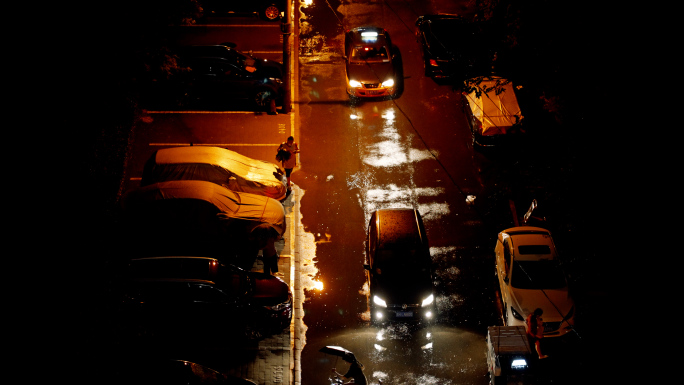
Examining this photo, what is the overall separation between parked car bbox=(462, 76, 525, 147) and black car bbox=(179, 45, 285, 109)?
6.60 meters

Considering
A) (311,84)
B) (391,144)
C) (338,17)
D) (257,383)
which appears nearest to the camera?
(257,383)

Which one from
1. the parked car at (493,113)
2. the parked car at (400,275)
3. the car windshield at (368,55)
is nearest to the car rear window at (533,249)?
the parked car at (400,275)

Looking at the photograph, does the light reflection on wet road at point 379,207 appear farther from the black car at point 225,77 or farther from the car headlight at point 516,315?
the black car at point 225,77

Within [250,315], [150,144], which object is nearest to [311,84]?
[150,144]

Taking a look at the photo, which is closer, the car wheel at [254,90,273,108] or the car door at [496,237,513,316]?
the car door at [496,237,513,316]

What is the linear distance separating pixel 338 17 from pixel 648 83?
40.4ft

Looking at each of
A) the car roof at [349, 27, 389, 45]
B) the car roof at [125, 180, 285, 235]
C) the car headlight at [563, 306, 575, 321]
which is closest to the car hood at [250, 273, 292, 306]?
Result: the car roof at [125, 180, 285, 235]

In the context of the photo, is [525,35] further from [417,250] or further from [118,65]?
[118,65]

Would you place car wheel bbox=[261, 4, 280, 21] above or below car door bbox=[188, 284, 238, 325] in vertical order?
above

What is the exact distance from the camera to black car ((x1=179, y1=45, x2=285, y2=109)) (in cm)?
1777

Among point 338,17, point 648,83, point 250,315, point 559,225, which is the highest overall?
point 338,17

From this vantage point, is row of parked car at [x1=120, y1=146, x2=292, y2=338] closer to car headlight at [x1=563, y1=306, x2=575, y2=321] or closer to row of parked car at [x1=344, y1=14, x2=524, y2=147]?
row of parked car at [x1=344, y1=14, x2=524, y2=147]

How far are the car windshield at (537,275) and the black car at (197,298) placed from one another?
5.65 metres

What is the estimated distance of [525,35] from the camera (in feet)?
55.9
